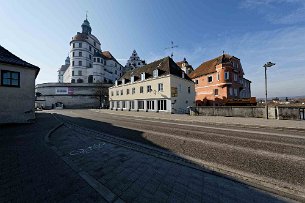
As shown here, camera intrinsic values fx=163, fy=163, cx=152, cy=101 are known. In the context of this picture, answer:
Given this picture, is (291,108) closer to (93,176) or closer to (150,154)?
(150,154)

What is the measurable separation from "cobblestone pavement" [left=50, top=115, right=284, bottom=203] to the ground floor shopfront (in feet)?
78.0

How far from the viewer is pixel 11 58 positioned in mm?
15953

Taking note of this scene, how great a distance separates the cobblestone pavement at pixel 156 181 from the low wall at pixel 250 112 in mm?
17933

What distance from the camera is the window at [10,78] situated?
48.5ft

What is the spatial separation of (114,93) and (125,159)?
4110cm

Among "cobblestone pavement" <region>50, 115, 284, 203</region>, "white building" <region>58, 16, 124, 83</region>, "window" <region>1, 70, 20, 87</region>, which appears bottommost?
"cobblestone pavement" <region>50, 115, 284, 203</region>

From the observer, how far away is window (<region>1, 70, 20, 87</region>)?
582 inches

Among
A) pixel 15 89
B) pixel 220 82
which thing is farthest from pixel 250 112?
pixel 15 89

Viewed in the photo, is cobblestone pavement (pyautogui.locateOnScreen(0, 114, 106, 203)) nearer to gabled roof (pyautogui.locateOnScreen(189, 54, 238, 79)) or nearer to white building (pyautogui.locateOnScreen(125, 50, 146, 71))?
gabled roof (pyautogui.locateOnScreen(189, 54, 238, 79))

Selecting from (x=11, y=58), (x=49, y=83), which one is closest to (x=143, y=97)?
(x=11, y=58)

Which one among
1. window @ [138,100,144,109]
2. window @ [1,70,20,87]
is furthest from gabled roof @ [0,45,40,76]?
window @ [138,100,144,109]

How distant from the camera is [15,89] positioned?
1538 centimetres

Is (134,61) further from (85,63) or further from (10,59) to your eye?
(10,59)

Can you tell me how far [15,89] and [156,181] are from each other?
17461mm
